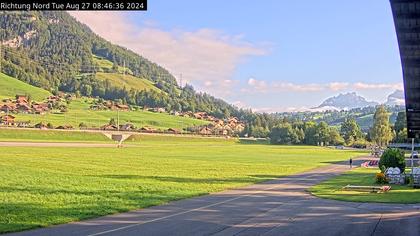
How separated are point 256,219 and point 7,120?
14289 cm

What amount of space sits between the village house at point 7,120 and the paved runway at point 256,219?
130 meters

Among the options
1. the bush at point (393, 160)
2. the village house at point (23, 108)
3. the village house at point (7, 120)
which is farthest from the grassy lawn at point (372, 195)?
the village house at point (23, 108)

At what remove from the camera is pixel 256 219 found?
71.8 feet

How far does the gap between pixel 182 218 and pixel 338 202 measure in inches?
449

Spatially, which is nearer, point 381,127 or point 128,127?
point 381,127

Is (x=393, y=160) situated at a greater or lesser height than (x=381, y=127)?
lesser

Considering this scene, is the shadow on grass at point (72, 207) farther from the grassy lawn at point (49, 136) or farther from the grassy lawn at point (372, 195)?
the grassy lawn at point (49, 136)

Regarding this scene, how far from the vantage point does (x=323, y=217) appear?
23.0 metres

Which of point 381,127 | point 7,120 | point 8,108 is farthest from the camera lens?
point 8,108

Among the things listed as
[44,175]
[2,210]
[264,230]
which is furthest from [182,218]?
[44,175]

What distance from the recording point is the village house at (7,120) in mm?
146500

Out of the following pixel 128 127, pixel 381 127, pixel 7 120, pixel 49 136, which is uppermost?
pixel 7 120

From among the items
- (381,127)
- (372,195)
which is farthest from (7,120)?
(372,195)

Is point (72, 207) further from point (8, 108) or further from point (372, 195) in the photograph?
point (8, 108)
